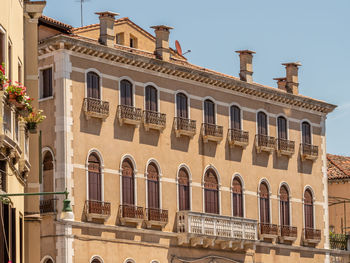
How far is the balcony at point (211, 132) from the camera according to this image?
173ft

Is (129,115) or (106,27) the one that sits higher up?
(106,27)

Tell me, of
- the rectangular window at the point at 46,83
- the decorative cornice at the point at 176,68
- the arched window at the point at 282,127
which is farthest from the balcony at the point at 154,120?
the arched window at the point at 282,127

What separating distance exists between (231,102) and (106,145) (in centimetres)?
881

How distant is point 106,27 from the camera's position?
160 feet

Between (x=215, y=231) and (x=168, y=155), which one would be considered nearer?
(x=168, y=155)

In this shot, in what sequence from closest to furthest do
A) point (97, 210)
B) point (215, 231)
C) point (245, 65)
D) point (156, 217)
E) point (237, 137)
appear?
point (97, 210) < point (156, 217) < point (215, 231) < point (237, 137) < point (245, 65)

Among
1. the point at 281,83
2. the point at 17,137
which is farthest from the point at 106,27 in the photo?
the point at 17,137

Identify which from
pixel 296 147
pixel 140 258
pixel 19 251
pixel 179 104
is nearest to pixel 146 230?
pixel 140 258

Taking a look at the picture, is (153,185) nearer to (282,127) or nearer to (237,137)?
(237,137)

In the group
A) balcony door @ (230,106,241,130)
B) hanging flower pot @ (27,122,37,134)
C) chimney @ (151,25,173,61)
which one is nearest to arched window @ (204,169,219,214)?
balcony door @ (230,106,241,130)

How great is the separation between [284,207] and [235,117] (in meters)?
5.41

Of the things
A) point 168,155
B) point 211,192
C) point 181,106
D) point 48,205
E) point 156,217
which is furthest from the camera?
point 211,192

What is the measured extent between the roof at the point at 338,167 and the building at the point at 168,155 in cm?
1040

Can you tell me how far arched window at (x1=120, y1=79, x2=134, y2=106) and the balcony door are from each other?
6.77 metres
